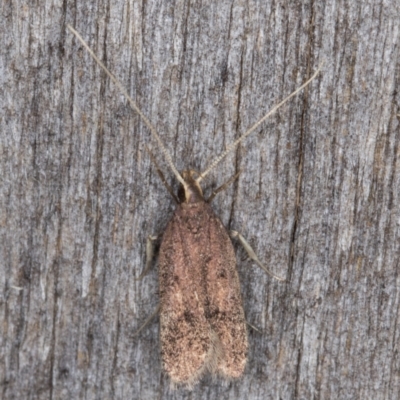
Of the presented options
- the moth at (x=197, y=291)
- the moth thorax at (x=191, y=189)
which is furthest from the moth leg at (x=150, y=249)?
the moth thorax at (x=191, y=189)

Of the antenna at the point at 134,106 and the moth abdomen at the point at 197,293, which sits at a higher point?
the antenna at the point at 134,106

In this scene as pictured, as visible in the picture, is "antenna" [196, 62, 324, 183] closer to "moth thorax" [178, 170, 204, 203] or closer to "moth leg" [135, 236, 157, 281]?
"moth thorax" [178, 170, 204, 203]

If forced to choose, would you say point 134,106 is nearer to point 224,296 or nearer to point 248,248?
point 248,248

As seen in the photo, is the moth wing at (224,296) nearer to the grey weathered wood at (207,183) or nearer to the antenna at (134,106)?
the grey weathered wood at (207,183)

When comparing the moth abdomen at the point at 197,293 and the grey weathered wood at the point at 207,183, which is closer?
the grey weathered wood at the point at 207,183

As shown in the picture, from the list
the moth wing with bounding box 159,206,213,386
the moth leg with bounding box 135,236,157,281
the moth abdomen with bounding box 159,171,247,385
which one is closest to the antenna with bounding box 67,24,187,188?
the moth abdomen with bounding box 159,171,247,385

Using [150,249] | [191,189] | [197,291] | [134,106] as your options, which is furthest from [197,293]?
[134,106]
